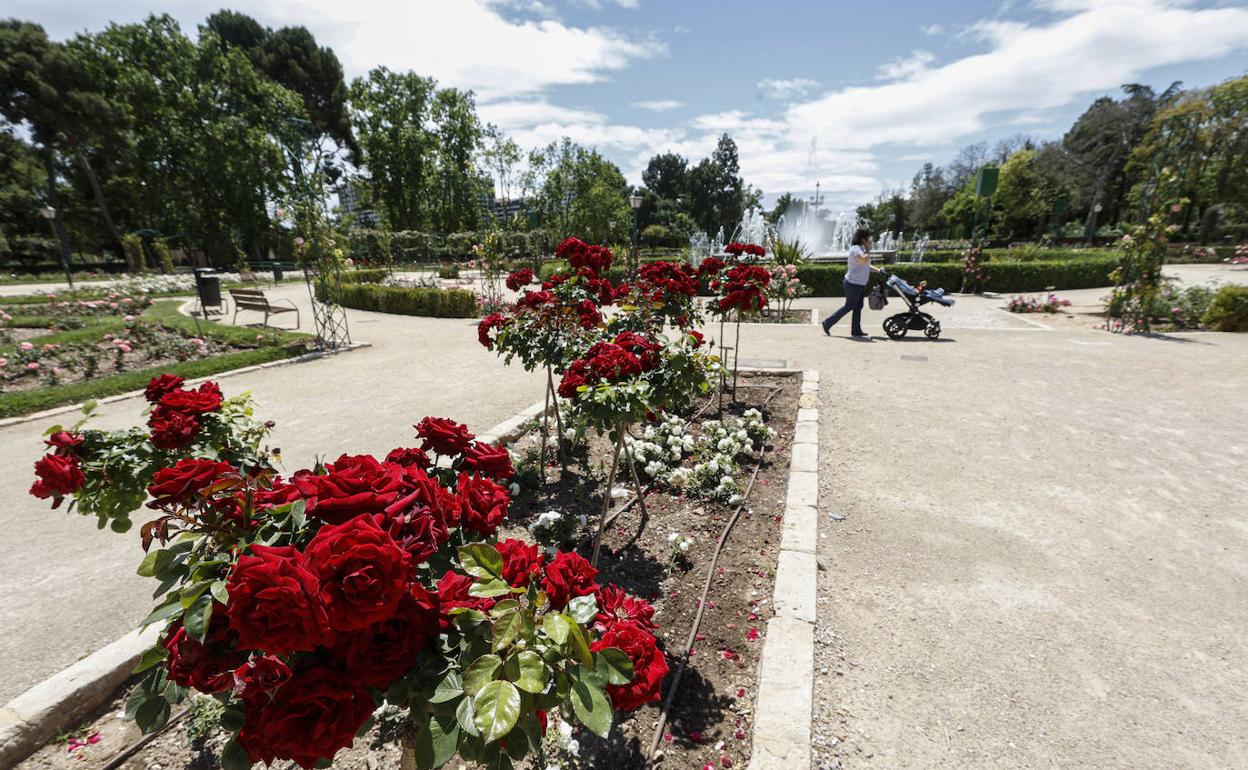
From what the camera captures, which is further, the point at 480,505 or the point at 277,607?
the point at 480,505

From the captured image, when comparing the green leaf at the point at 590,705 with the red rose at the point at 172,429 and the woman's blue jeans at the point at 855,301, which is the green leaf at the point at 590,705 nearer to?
the red rose at the point at 172,429

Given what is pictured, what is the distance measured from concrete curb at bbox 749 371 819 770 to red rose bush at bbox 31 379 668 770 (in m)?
1.06

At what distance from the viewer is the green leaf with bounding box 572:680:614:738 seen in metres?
1.05

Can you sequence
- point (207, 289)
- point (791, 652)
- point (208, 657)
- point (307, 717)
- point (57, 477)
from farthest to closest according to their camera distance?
point (207, 289) → point (791, 652) → point (57, 477) → point (208, 657) → point (307, 717)

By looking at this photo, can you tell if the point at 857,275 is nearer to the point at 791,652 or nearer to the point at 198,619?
the point at 791,652

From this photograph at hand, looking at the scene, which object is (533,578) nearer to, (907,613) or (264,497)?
(264,497)

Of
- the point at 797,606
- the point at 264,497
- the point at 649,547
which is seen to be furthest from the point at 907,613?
the point at 264,497

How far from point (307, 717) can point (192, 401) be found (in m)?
1.66

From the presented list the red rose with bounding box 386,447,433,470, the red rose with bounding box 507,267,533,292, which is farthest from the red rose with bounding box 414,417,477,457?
the red rose with bounding box 507,267,533,292

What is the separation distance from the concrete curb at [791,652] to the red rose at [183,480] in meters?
2.09

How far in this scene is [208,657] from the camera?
106 centimetres

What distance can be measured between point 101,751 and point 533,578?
242 centimetres

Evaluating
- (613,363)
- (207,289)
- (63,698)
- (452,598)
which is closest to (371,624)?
(452,598)

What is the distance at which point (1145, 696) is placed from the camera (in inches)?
90.1
